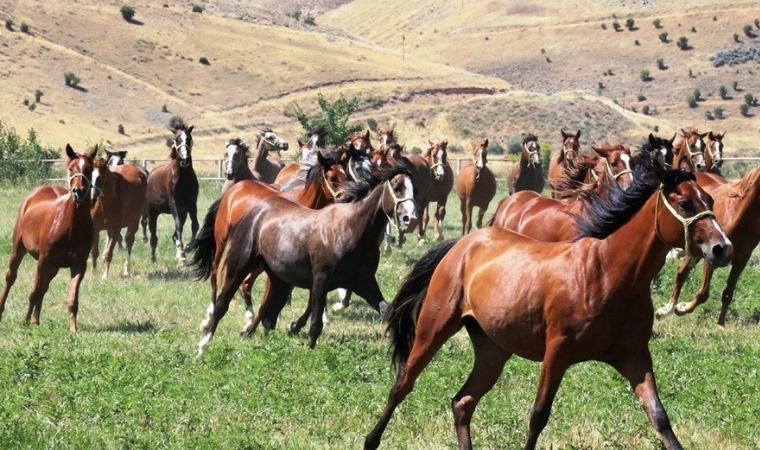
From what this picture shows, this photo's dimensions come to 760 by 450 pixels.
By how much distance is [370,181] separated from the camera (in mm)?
11898

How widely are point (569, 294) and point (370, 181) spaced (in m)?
5.24

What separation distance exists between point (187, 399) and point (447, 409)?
1955 mm

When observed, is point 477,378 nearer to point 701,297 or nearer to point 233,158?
point 701,297

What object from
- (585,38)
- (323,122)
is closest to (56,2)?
(585,38)

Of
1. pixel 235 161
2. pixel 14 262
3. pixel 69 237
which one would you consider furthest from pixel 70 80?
pixel 69 237

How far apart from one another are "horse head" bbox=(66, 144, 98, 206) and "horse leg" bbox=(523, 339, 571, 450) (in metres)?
7.84

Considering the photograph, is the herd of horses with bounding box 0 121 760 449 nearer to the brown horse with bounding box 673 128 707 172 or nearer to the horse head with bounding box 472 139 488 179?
the brown horse with bounding box 673 128 707 172

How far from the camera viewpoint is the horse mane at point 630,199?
6727 mm

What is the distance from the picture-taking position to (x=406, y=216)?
11180 millimetres

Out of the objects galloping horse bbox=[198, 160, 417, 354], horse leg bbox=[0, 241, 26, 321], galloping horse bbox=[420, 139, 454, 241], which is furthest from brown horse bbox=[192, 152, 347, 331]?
galloping horse bbox=[420, 139, 454, 241]

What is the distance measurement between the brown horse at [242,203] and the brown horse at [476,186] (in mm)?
11588

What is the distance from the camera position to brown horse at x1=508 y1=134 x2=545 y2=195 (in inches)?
999

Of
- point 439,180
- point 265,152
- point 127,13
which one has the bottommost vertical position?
point 127,13

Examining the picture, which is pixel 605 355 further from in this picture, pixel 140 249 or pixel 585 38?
pixel 585 38
